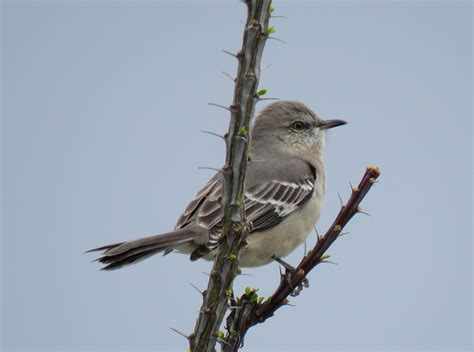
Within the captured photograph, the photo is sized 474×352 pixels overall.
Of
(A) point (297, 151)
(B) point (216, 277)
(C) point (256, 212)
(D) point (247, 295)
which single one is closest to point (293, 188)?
(C) point (256, 212)

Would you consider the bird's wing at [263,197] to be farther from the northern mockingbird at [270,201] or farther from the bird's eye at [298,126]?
the bird's eye at [298,126]

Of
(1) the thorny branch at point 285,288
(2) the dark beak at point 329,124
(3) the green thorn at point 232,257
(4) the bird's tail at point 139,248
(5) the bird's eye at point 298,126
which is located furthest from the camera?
(5) the bird's eye at point 298,126

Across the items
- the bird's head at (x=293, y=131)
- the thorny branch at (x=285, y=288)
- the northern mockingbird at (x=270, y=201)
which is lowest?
the thorny branch at (x=285, y=288)

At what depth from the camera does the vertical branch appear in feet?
12.2

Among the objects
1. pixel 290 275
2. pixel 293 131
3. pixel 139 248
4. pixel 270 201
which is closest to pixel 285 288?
pixel 290 275

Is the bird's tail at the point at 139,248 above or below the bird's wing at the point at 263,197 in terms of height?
below

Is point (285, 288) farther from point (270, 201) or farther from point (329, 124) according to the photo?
point (329, 124)

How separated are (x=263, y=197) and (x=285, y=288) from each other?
248cm

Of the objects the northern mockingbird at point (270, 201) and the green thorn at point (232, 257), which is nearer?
the green thorn at point (232, 257)

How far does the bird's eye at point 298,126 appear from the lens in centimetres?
871

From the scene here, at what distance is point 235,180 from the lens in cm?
386

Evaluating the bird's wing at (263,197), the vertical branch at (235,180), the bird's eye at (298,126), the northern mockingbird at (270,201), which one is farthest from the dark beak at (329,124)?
the vertical branch at (235,180)

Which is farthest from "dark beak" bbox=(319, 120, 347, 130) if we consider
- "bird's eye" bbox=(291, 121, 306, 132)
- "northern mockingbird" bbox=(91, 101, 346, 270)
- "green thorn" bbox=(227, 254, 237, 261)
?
"green thorn" bbox=(227, 254, 237, 261)

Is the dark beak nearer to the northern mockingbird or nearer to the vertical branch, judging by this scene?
the northern mockingbird
